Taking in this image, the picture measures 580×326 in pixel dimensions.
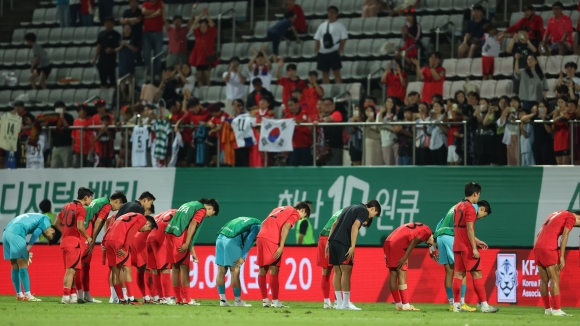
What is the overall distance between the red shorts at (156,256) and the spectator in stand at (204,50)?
1081 centimetres

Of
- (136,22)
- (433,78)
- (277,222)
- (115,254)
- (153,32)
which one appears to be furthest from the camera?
(153,32)

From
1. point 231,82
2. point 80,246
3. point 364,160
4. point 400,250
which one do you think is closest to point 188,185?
point 231,82

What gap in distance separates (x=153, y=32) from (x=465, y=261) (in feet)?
48.3

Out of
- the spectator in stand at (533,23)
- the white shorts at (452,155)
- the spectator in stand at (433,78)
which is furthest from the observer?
the spectator in stand at (533,23)

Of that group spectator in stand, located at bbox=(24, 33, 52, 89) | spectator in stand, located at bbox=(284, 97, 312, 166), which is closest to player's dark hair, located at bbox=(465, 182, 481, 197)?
spectator in stand, located at bbox=(284, 97, 312, 166)

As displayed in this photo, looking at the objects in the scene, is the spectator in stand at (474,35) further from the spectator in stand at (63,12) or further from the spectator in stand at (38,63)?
the spectator in stand at (63,12)

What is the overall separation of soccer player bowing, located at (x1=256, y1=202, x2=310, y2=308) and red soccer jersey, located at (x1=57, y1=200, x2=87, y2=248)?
325 cm

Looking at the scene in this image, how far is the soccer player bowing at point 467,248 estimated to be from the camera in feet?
59.4

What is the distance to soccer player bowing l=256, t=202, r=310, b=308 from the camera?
61.9 feet

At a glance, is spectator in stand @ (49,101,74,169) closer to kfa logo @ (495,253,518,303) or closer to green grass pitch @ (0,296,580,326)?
green grass pitch @ (0,296,580,326)

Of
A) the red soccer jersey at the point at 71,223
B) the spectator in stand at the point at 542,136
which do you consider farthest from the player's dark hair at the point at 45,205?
the spectator in stand at the point at 542,136

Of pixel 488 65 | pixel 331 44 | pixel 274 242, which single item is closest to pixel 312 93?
pixel 331 44

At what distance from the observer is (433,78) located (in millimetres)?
25047

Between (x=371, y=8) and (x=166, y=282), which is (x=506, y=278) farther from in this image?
(x=371, y=8)
